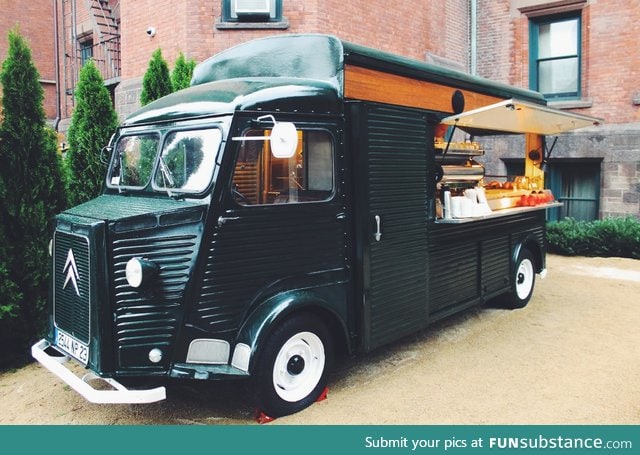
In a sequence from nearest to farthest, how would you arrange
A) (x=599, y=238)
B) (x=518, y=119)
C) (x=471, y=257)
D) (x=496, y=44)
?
(x=471, y=257) < (x=518, y=119) < (x=599, y=238) < (x=496, y=44)

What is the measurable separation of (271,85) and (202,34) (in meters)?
7.51

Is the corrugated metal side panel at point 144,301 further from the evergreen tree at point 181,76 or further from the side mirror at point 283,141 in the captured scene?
the evergreen tree at point 181,76

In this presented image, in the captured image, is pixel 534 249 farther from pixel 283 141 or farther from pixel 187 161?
pixel 187 161

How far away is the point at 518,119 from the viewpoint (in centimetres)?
724

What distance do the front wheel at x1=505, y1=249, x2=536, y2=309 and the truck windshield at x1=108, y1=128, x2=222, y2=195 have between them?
4.82 metres

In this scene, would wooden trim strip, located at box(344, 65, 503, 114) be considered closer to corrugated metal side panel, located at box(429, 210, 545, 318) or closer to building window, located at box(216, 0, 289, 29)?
corrugated metal side panel, located at box(429, 210, 545, 318)

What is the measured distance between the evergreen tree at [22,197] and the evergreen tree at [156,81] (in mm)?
2635

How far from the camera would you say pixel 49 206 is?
625 centimetres

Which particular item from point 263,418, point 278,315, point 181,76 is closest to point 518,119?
point 278,315

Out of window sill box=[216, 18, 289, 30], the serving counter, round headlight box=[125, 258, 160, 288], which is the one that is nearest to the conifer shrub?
the serving counter

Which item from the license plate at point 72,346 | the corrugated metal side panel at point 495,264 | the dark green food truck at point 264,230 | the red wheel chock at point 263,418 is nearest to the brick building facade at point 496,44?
the dark green food truck at point 264,230

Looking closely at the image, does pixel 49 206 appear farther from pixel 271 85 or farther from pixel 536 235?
pixel 536 235

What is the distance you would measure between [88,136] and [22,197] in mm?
1632

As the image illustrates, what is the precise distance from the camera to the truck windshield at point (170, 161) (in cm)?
439
